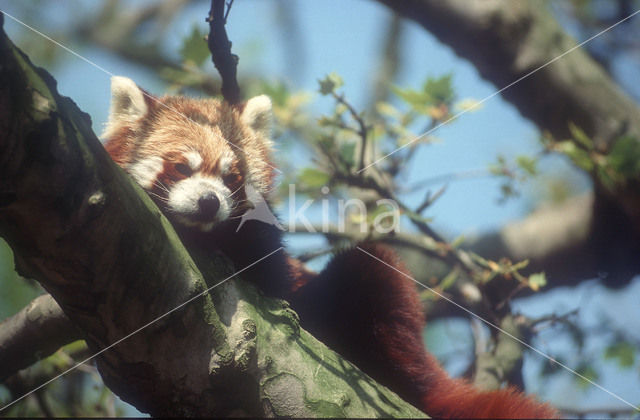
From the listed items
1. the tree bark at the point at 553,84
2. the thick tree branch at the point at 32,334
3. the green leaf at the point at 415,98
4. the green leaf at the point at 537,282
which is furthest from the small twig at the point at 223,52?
the green leaf at the point at 537,282

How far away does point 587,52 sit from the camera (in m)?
2.00

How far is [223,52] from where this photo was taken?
1.12 meters

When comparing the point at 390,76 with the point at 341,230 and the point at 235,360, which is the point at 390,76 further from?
the point at 235,360

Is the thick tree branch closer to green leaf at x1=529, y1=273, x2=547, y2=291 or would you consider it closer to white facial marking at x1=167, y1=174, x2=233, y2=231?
A: white facial marking at x1=167, y1=174, x2=233, y2=231

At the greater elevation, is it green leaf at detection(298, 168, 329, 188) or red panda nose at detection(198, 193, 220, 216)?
green leaf at detection(298, 168, 329, 188)

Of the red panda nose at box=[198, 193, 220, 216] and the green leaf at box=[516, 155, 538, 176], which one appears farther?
the green leaf at box=[516, 155, 538, 176]

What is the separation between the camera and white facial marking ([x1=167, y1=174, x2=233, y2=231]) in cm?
107

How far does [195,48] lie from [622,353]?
119 cm

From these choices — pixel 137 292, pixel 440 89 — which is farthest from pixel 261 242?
pixel 440 89

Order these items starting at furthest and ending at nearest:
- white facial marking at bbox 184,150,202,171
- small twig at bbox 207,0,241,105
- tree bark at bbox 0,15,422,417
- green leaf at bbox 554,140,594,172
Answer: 1. green leaf at bbox 554,140,594,172
2. white facial marking at bbox 184,150,202,171
3. small twig at bbox 207,0,241,105
4. tree bark at bbox 0,15,422,417

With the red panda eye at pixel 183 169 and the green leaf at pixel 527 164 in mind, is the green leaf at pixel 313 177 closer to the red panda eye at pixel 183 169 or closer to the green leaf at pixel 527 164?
the red panda eye at pixel 183 169

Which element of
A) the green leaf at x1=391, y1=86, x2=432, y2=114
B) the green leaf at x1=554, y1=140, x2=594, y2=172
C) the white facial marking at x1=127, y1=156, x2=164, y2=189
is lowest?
the white facial marking at x1=127, y1=156, x2=164, y2=189

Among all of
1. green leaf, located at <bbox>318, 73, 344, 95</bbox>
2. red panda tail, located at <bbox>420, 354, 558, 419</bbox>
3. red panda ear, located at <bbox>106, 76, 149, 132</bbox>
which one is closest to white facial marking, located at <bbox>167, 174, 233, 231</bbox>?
red panda ear, located at <bbox>106, 76, 149, 132</bbox>

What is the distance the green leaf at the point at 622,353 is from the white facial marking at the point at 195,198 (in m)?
0.94
